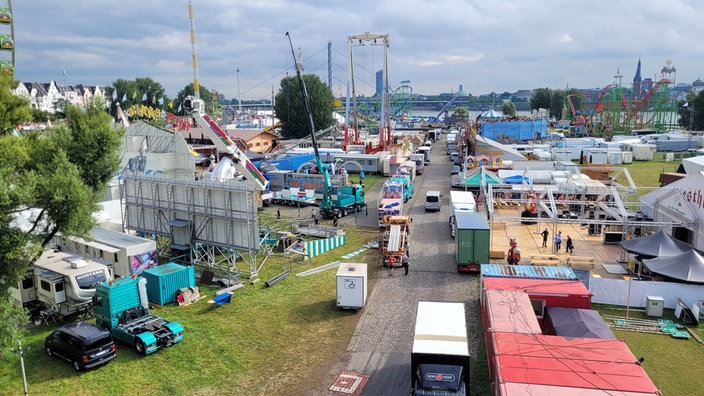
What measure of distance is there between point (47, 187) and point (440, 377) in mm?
11338

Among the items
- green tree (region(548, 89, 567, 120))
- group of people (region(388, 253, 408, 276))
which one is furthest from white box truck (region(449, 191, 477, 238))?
green tree (region(548, 89, 567, 120))

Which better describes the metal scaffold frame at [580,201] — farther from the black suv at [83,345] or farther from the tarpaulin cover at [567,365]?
the black suv at [83,345]

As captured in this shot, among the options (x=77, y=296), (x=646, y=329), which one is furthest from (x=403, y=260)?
(x=77, y=296)

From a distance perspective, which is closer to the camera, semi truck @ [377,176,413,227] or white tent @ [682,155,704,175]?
semi truck @ [377,176,413,227]

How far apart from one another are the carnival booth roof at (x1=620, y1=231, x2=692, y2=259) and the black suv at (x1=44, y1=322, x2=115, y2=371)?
70.3ft

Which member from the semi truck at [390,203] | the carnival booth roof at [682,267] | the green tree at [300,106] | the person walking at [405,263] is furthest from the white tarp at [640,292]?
the green tree at [300,106]

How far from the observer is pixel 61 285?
56.7ft

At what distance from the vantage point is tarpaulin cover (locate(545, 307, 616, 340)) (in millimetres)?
12742

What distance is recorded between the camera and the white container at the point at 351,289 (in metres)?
17.8

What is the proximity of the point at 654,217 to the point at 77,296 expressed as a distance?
2850 cm

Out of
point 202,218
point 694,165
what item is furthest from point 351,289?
point 694,165

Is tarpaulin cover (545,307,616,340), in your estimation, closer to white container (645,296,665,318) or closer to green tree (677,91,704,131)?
white container (645,296,665,318)

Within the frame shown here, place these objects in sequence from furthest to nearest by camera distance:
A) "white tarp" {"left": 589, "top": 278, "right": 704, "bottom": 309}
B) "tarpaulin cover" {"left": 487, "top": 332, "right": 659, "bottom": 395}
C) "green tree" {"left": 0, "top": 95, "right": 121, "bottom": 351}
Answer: "white tarp" {"left": 589, "top": 278, "right": 704, "bottom": 309} → "green tree" {"left": 0, "top": 95, "right": 121, "bottom": 351} → "tarpaulin cover" {"left": 487, "top": 332, "right": 659, "bottom": 395}

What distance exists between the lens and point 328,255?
25156mm
